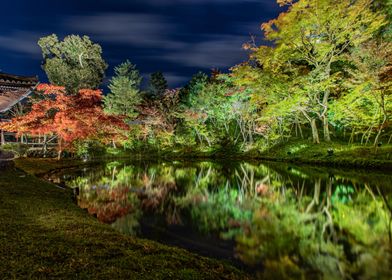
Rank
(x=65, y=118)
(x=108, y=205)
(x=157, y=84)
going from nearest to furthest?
1. (x=108, y=205)
2. (x=65, y=118)
3. (x=157, y=84)

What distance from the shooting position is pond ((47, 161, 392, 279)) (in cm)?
622

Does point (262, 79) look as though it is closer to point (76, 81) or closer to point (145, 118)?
point (145, 118)

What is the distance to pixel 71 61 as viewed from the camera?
1869 inches

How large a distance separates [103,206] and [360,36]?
76.0ft

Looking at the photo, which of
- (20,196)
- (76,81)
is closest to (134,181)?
(20,196)

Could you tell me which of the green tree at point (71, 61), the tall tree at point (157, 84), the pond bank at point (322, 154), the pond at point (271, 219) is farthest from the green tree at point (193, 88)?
the pond at point (271, 219)

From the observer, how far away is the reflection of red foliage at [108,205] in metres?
9.83

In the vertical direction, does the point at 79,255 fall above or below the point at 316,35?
below

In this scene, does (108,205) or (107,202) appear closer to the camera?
(108,205)

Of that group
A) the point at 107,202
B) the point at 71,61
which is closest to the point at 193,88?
the point at 71,61

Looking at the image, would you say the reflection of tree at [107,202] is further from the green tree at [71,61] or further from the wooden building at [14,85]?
the green tree at [71,61]

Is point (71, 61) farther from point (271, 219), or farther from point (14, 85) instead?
point (271, 219)

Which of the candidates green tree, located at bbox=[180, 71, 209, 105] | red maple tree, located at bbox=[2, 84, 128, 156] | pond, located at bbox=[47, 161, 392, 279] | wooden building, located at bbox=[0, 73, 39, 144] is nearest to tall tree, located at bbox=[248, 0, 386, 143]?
pond, located at bbox=[47, 161, 392, 279]

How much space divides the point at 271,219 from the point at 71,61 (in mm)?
47286
